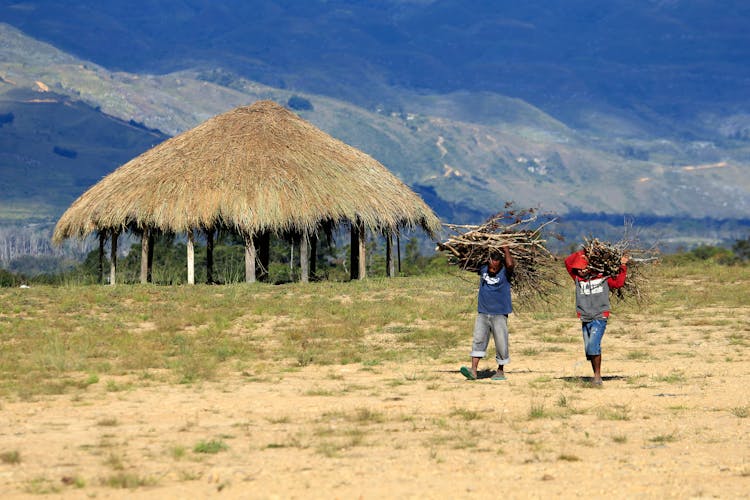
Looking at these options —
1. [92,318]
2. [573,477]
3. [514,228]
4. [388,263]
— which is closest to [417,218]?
[388,263]

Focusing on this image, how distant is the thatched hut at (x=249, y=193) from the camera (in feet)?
101

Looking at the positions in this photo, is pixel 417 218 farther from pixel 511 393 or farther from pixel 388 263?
pixel 511 393

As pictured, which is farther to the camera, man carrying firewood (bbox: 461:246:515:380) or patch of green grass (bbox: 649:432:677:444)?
man carrying firewood (bbox: 461:246:515:380)

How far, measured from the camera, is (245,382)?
14570mm

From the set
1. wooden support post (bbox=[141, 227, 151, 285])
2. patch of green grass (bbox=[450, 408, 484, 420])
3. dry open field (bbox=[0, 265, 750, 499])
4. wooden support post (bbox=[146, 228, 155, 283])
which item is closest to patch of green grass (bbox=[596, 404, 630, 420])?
dry open field (bbox=[0, 265, 750, 499])

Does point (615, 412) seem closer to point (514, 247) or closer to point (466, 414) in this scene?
point (466, 414)

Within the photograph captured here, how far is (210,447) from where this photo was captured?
10.2 meters

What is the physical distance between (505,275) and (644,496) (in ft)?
19.2

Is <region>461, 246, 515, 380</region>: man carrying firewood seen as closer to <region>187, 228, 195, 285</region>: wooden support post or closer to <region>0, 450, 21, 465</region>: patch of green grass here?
<region>0, 450, 21, 465</region>: patch of green grass

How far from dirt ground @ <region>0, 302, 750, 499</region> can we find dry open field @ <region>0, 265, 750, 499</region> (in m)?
0.03

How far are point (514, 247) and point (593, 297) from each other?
1352mm

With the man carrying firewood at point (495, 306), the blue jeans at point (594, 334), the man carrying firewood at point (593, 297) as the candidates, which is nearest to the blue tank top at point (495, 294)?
the man carrying firewood at point (495, 306)

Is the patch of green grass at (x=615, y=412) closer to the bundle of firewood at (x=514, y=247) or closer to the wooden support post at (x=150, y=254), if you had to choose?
the bundle of firewood at (x=514, y=247)

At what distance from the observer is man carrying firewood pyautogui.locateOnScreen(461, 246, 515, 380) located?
1417cm
